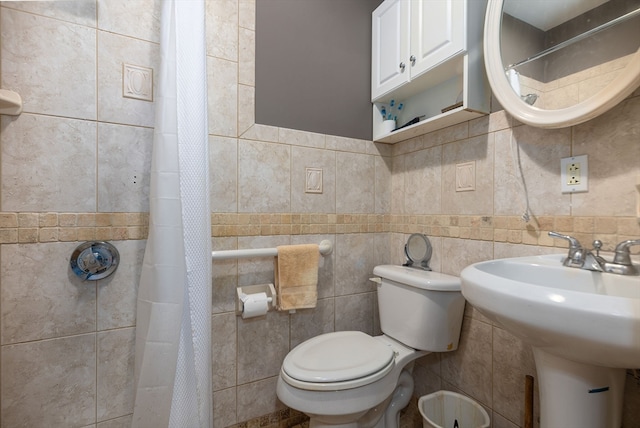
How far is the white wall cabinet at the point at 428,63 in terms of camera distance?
110cm

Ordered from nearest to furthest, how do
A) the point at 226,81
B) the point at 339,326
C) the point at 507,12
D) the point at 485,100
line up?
1. the point at 507,12
2. the point at 485,100
3. the point at 226,81
4. the point at 339,326

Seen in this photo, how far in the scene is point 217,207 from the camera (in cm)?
122

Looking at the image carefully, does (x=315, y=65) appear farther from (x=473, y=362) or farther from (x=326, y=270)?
(x=473, y=362)

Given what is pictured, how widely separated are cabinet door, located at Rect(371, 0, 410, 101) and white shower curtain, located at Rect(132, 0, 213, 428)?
90 centimetres

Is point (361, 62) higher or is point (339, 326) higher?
point (361, 62)

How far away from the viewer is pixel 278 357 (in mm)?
1340

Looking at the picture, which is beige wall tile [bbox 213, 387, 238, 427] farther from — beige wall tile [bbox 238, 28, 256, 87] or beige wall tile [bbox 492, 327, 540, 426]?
beige wall tile [bbox 238, 28, 256, 87]

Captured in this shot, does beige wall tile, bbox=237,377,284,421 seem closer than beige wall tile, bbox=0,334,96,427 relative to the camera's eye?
No

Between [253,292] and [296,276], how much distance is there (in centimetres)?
21

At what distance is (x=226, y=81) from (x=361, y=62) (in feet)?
2.49

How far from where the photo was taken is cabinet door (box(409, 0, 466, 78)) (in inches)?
43.3

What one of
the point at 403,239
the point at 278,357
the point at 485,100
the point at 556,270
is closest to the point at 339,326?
the point at 278,357

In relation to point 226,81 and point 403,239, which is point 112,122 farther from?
point 403,239

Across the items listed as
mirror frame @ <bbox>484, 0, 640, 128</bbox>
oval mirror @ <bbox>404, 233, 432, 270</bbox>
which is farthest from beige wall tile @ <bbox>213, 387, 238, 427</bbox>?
mirror frame @ <bbox>484, 0, 640, 128</bbox>
